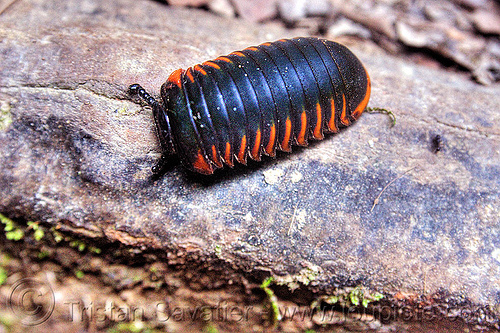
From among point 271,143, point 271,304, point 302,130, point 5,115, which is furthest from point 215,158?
point 5,115

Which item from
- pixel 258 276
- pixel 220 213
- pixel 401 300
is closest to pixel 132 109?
pixel 220 213

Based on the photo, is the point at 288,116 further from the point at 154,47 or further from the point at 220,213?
the point at 154,47

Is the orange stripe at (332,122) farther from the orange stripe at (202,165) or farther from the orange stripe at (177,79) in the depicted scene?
Result: the orange stripe at (177,79)

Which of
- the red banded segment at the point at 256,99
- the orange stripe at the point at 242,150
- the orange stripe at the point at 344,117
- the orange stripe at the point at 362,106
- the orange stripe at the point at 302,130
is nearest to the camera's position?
the red banded segment at the point at 256,99

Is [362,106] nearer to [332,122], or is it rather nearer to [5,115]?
[332,122]

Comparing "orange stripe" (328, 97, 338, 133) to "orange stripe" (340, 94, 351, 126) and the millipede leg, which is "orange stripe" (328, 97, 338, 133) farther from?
the millipede leg

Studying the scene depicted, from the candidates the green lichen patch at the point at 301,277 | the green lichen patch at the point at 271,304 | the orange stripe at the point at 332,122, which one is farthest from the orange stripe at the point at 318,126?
the green lichen patch at the point at 271,304

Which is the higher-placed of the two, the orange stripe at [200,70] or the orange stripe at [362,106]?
the orange stripe at [200,70]

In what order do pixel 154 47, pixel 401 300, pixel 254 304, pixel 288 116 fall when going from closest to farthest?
1. pixel 288 116
2. pixel 401 300
3. pixel 254 304
4. pixel 154 47
